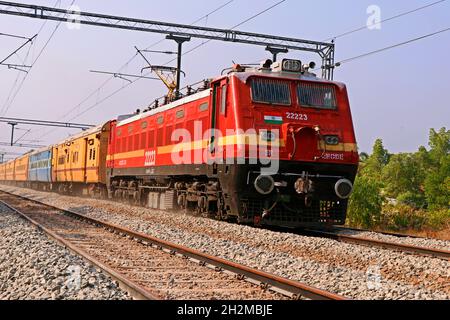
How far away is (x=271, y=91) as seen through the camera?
12.9m

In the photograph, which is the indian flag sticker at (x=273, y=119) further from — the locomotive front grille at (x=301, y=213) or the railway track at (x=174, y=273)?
the railway track at (x=174, y=273)

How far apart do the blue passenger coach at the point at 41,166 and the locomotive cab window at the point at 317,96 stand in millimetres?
29735

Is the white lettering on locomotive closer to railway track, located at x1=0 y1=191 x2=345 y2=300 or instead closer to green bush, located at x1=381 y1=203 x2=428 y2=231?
railway track, located at x1=0 y1=191 x2=345 y2=300

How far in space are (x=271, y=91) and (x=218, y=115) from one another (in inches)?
54.0

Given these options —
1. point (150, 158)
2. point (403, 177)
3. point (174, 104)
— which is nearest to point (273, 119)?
point (174, 104)

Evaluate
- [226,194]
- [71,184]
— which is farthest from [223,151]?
[71,184]

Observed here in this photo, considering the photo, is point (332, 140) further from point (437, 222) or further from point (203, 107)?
point (437, 222)

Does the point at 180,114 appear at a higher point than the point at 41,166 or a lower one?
higher

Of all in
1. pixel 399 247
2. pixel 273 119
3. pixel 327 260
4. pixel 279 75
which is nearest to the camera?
pixel 327 260

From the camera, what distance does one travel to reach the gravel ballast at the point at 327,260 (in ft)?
21.8

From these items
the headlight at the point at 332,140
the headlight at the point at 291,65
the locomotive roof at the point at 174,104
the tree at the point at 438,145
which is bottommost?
the headlight at the point at 332,140

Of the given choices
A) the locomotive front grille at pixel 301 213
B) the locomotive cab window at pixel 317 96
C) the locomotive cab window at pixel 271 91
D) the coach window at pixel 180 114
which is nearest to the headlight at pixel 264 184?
the locomotive front grille at pixel 301 213

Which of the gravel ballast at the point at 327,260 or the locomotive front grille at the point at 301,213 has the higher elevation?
the locomotive front grille at the point at 301,213

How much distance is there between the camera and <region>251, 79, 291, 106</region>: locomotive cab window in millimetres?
12711
